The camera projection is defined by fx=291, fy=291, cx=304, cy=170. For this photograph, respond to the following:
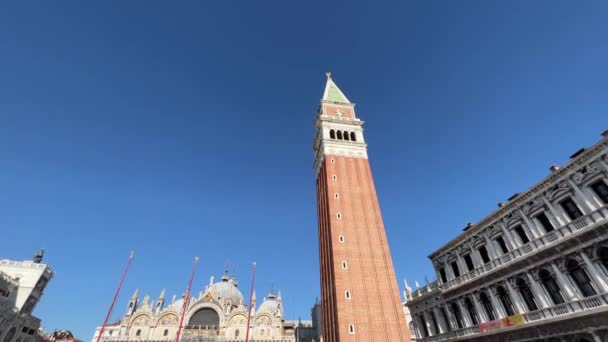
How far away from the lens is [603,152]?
598 inches

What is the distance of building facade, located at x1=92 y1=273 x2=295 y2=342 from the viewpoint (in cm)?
4984

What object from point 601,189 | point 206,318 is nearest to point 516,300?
point 601,189

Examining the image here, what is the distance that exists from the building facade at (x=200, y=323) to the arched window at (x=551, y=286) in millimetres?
46307

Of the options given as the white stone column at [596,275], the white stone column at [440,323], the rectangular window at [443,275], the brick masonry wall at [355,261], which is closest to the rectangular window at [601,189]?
the white stone column at [596,275]

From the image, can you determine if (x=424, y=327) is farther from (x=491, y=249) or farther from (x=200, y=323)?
(x=200, y=323)

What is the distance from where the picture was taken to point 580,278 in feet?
49.9

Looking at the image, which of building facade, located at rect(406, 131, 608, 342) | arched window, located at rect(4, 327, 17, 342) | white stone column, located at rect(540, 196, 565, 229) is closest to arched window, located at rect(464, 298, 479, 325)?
building facade, located at rect(406, 131, 608, 342)

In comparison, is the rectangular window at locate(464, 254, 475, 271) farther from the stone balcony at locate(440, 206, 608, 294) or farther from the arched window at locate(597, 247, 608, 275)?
the arched window at locate(597, 247, 608, 275)

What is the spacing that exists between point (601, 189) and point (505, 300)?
343 inches

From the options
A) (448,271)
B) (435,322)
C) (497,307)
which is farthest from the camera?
(435,322)

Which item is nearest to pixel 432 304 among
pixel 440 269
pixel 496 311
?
pixel 440 269

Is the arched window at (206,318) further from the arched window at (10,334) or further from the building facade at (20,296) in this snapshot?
the arched window at (10,334)

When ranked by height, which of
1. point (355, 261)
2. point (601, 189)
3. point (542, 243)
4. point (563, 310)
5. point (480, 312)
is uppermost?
point (355, 261)

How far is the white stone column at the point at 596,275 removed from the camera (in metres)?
13.9
